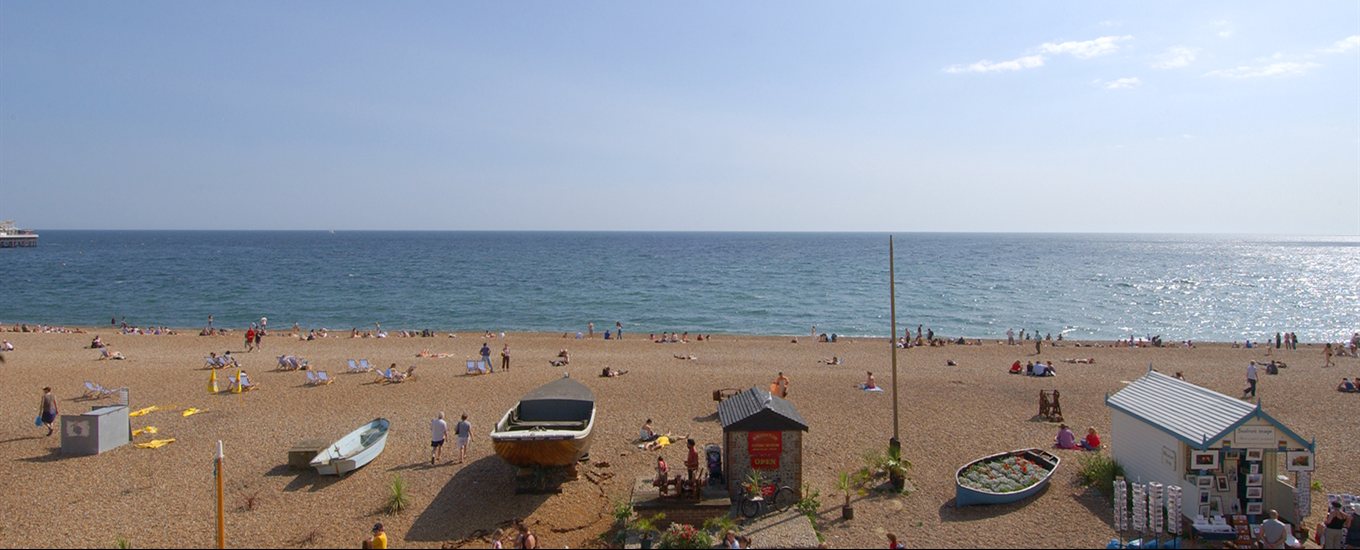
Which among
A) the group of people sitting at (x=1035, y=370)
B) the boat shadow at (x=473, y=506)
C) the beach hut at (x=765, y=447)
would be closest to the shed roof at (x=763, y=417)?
the beach hut at (x=765, y=447)

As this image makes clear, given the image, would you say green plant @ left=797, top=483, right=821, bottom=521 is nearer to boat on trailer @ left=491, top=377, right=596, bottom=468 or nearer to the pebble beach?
the pebble beach

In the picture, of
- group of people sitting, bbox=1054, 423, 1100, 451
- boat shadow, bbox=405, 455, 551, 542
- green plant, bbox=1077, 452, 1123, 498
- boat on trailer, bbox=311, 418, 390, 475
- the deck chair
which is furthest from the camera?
the deck chair

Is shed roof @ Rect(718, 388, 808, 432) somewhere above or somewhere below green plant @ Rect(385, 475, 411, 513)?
above

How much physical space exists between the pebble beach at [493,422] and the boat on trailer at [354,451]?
0.29 metres

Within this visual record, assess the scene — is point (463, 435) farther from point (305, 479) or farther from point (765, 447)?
point (765, 447)

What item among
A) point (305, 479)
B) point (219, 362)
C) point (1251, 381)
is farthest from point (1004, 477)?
point (219, 362)

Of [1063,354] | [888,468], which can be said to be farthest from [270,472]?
[1063,354]

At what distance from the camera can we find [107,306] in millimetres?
55562

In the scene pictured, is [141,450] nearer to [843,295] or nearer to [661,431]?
[661,431]

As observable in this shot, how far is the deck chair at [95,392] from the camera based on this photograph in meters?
22.2

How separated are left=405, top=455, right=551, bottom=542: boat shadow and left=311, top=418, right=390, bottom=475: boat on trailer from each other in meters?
2.11

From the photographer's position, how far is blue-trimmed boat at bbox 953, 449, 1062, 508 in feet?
43.1

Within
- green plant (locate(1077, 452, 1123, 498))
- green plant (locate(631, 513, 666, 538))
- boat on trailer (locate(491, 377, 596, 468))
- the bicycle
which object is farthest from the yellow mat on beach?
green plant (locate(1077, 452, 1123, 498))

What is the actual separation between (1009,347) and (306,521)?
33.3 metres
